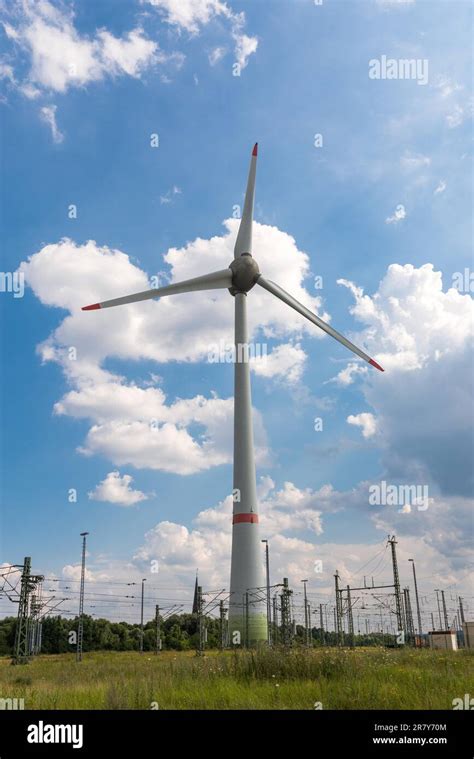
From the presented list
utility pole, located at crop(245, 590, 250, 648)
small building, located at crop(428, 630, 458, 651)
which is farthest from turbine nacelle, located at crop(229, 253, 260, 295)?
small building, located at crop(428, 630, 458, 651)

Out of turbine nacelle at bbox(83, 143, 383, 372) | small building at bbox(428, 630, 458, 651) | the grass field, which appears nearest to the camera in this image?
the grass field

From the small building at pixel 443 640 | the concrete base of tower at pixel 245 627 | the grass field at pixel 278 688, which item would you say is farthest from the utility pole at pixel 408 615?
the grass field at pixel 278 688

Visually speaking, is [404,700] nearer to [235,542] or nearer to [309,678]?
[309,678]

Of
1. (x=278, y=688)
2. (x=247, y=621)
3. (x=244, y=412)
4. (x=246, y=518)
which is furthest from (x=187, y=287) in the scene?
(x=278, y=688)

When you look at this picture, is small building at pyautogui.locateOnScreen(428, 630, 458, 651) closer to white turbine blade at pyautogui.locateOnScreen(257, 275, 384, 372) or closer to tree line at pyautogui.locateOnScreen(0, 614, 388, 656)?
tree line at pyautogui.locateOnScreen(0, 614, 388, 656)

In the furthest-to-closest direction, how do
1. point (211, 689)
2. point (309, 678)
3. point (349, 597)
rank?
point (349, 597) < point (309, 678) < point (211, 689)

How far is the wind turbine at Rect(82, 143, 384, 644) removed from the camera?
3628 centimetres

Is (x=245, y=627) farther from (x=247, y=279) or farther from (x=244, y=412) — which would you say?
(x=247, y=279)

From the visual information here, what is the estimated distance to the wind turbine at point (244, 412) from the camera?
3628 cm

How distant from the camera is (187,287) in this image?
4053cm

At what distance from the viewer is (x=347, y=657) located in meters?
15.7
